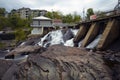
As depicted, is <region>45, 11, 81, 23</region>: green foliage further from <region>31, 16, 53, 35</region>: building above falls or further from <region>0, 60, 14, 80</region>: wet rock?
<region>0, 60, 14, 80</region>: wet rock

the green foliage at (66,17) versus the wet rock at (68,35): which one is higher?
the green foliage at (66,17)

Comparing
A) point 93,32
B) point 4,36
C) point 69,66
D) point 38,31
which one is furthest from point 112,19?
point 4,36

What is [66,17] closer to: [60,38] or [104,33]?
[60,38]

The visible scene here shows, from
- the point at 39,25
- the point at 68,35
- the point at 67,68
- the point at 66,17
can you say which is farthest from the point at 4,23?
the point at 67,68

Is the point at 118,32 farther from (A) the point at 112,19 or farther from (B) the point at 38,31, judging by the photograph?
(B) the point at 38,31

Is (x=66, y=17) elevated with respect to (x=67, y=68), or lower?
elevated

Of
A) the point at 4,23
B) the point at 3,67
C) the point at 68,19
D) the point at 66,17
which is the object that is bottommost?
the point at 3,67

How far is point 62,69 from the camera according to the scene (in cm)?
1570

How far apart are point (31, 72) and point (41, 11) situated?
15296 centimetres

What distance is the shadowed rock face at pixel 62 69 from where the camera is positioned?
15.2 metres

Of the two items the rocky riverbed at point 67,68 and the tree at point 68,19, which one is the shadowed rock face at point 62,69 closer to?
the rocky riverbed at point 67,68

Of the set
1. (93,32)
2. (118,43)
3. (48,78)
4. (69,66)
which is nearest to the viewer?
(48,78)

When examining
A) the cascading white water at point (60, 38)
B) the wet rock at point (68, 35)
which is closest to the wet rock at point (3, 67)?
the cascading white water at point (60, 38)

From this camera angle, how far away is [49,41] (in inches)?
1668
